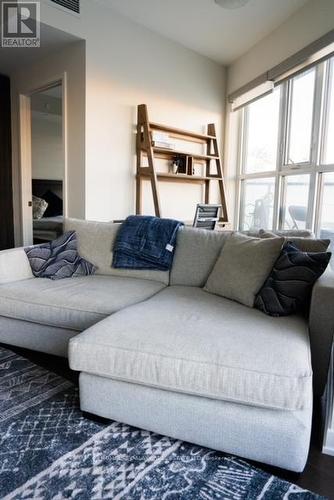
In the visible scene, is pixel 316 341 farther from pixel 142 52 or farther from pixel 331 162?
pixel 142 52

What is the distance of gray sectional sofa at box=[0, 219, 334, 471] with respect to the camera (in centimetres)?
119

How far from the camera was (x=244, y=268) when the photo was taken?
Result: 1901mm

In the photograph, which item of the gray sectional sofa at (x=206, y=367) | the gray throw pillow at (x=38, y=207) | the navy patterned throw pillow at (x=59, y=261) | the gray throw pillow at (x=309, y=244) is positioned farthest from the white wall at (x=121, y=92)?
the gray throw pillow at (x=38, y=207)

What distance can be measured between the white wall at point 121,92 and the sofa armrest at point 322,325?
2462 mm

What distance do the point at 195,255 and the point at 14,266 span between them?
3.89ft

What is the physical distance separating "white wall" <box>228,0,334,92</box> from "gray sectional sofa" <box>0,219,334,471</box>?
258 cm

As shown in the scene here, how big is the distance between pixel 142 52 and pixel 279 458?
3.87 meters

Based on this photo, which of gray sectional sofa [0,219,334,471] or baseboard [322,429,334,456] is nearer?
gray sectional sofa [0,219,334,471]

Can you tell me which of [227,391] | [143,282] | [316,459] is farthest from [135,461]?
[143,282]

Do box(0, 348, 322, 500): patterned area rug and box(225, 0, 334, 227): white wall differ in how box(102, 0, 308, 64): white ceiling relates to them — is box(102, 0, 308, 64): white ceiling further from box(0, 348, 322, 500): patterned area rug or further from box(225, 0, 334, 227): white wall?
box(0, 348, 322, 500): patterned area rug

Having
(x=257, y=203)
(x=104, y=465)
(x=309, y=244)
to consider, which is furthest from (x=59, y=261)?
(x=257, y=203)

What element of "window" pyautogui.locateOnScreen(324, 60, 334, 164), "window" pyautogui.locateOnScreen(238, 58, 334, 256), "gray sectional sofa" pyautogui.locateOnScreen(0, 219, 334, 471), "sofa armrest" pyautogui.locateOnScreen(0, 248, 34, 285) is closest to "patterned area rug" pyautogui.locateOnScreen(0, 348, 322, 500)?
"gray sectional sofa" pyautogui.locateOnScreen(0, 219, 334, 471)

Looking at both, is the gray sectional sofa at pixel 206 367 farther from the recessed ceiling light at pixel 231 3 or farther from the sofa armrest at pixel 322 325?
the recessed ceiling light at pixel 231 3

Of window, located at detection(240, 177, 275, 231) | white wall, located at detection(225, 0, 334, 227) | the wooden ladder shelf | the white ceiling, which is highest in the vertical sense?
the white ceiling
